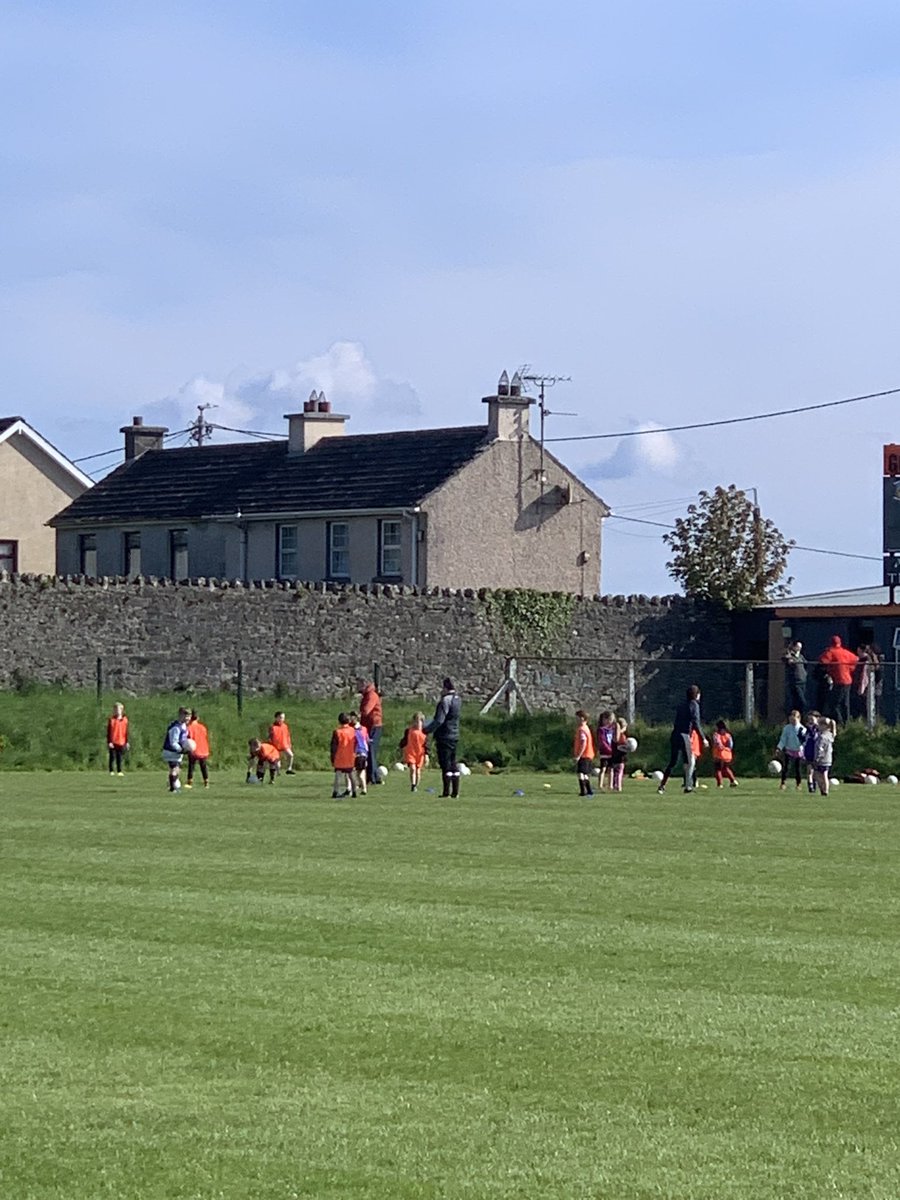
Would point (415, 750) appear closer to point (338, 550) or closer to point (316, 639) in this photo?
point (316, 639)

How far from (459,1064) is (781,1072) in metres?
1.50

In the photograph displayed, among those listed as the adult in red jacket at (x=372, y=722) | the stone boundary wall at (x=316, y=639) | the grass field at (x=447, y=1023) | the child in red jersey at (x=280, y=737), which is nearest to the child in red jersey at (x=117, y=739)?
the child in red jersey at (x=280, y=737)

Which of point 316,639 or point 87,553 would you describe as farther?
point 87,553

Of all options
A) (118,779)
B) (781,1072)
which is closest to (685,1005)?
(781,1072)

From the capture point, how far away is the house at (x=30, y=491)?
251 feet

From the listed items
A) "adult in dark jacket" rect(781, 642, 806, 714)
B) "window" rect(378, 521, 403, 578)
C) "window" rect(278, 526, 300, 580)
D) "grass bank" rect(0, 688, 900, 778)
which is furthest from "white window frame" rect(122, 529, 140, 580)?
"adult in dark jacket" rect(781, 642, 806, 714)

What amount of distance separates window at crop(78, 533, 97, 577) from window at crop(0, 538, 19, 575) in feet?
16.5

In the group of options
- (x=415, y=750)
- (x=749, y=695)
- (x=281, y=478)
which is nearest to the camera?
(x=415, y=750)

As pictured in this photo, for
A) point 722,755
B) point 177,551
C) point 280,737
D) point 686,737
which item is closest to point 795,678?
point 722,755

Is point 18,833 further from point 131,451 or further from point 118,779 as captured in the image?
point 131,451

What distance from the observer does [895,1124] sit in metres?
9.39

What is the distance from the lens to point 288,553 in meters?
66.2

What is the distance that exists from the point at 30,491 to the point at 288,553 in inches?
576

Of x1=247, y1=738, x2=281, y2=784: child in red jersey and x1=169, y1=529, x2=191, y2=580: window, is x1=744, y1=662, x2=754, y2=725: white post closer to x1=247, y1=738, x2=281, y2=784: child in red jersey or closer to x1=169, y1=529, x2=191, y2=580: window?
x1=247, y1=738, x2=281, y2=784: child in red jersey
